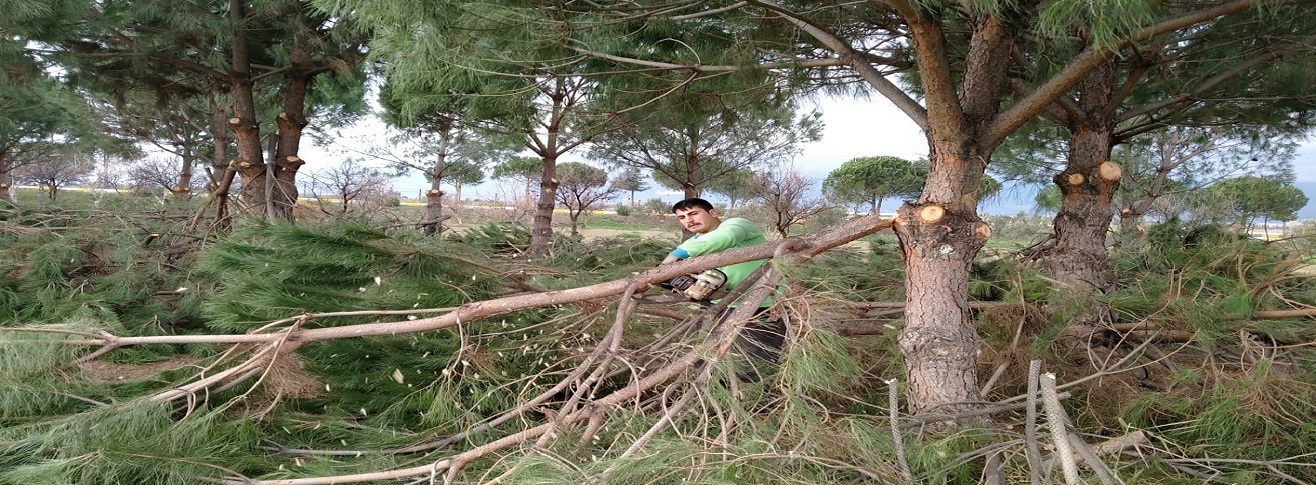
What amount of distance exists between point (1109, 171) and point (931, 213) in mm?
1797

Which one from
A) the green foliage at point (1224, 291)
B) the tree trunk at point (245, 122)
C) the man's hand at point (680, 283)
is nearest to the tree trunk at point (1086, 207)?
the green foliage at point (1224, 291)

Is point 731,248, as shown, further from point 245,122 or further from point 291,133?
point 245,122

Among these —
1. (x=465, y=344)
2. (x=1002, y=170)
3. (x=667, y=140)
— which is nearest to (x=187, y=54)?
(x=667, y=140)

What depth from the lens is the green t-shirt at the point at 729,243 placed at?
2.33m

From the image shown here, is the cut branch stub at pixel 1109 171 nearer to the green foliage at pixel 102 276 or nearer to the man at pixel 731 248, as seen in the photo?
the man at pixel 731 248

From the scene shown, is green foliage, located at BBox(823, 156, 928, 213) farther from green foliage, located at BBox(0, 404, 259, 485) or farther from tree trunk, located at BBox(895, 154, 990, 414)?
green foliage, located at BBox(0, 404, 259, 485)

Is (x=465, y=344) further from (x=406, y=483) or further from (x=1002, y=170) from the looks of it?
(x=1002, y=170)

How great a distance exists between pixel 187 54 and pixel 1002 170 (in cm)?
916

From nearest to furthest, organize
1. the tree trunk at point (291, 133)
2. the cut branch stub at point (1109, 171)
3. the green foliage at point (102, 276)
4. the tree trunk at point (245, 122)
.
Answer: the cut branch stub at point (1109, 171) < the green foliage at point (102, 276) < the tree trunk at point (245, 122) < the tree trunk at point (291, 133)

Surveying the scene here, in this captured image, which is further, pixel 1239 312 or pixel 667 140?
pixel 667 140

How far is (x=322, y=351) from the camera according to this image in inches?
89.5

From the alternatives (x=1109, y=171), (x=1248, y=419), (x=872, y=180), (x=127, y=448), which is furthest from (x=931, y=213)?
(x=872, y=180)

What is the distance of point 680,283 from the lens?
2.13 meters

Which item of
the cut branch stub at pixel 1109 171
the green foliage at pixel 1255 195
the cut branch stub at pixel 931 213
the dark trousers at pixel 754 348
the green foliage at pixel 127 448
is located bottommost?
the green foliage at pixel 127 448
